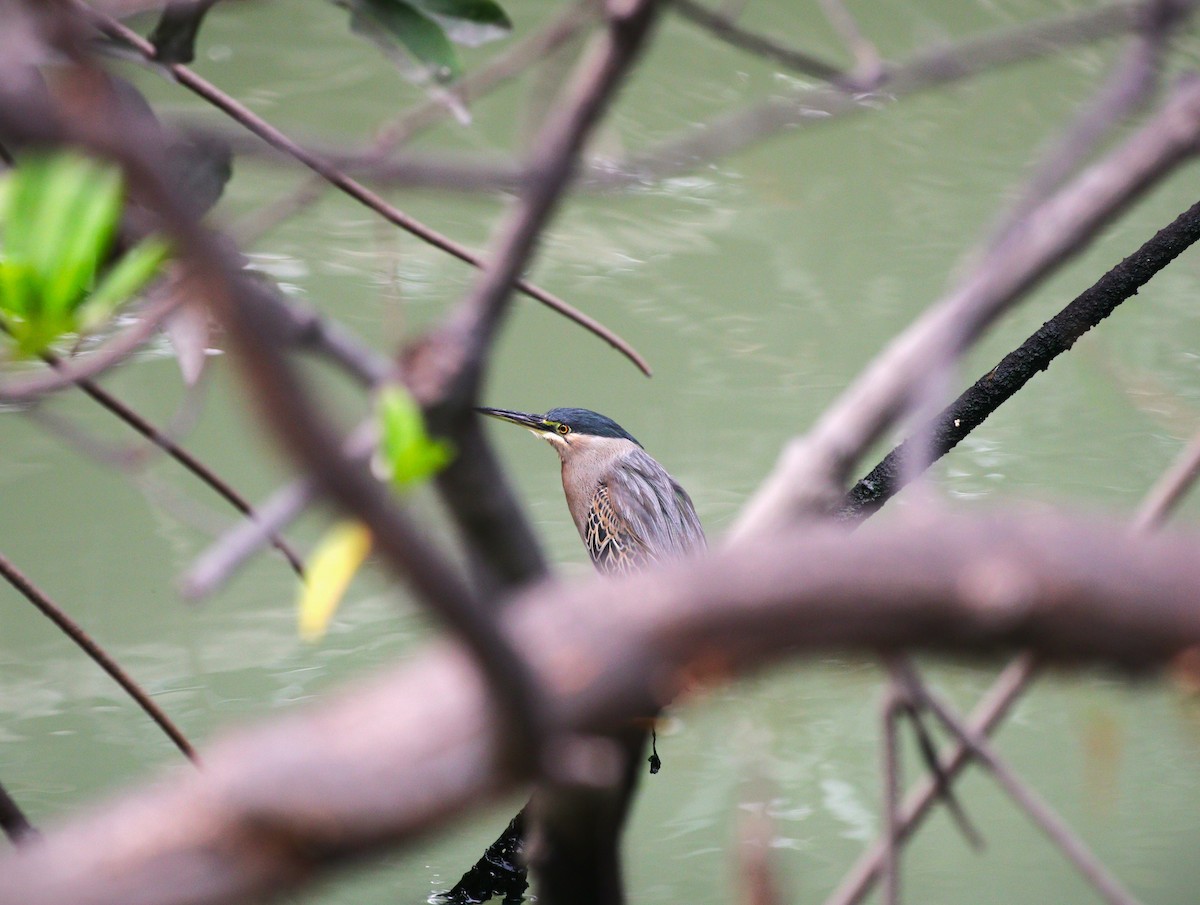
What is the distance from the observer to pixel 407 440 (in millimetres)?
343

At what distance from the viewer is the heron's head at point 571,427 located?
7.68 ft

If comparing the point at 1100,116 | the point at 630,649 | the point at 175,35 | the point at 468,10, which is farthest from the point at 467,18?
the point at 630,649

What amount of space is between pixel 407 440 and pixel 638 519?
190 centimetres

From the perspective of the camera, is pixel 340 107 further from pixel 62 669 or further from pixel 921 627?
pixel 921 627

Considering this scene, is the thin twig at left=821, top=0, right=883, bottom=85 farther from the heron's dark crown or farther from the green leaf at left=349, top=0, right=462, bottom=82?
the heron's dark crown

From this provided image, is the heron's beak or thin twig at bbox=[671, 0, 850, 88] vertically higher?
the heron's beak

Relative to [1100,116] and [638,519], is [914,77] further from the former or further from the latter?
[638,519]

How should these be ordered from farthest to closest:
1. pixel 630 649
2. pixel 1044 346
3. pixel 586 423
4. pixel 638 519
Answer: pixel 586 423, pixel 638 519, pixel 1044 346, pixel 630 649

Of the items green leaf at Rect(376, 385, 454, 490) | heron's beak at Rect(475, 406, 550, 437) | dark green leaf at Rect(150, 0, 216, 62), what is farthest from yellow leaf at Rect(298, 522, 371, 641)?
heron's beak at Rect(475, 406, 550, 437)

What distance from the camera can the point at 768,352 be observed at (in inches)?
128

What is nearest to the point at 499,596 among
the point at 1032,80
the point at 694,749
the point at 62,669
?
the point at 694,749

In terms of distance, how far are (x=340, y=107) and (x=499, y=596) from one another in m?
3.55

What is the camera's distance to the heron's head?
92.1 inches

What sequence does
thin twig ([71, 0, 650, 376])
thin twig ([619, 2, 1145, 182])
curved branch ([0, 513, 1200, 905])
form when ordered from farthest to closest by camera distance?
thin twig ([71, 0, 650, 376])
thin twig ([619, 2, 1145, 182])
curved branch ([0, 513, 1200, 905])
